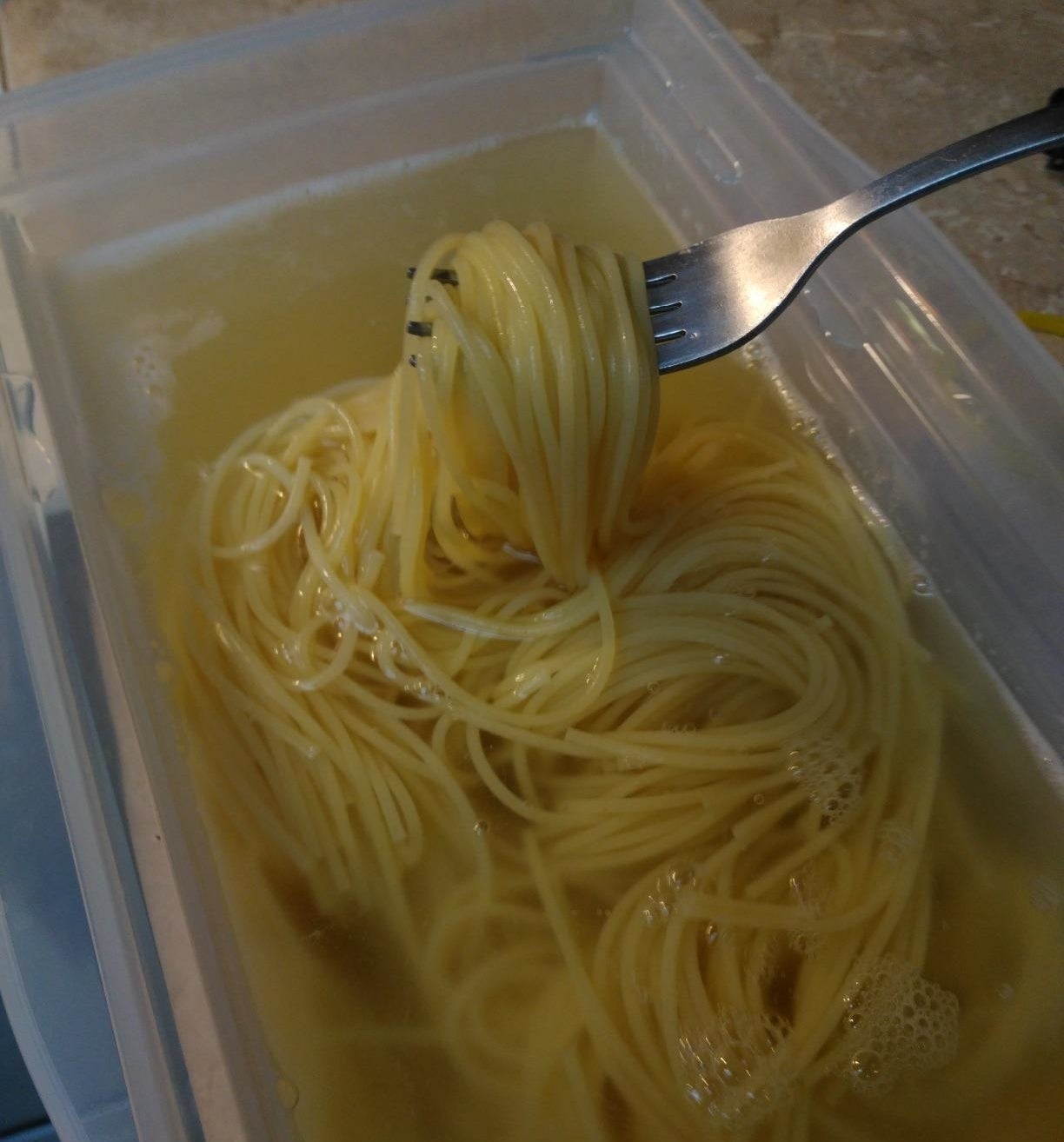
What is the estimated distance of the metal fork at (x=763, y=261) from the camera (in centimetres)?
70

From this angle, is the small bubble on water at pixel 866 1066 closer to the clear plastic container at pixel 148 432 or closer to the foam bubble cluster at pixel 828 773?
the foam bubble cluster at pixel 828 773

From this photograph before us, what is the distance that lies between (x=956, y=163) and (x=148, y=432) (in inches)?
31.6

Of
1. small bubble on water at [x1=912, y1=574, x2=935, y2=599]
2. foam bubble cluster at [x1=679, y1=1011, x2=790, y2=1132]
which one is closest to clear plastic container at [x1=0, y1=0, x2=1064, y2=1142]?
small bubble on water at [x1=912, y1=574, x2=935, y2=599]

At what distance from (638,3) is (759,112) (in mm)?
250

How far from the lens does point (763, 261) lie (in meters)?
0.75

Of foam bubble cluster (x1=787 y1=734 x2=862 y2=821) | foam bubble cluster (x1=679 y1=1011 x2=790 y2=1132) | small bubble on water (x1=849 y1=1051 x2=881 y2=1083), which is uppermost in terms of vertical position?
foam bubble cluster (x1=787 y1=734 x2=862 y2=821)

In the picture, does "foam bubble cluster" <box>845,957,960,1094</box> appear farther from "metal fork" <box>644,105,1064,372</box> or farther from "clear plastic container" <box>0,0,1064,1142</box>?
"metal fork" <box>644,105,1064,372</box>

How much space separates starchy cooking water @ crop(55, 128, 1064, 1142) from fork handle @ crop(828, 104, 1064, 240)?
1.09 ft

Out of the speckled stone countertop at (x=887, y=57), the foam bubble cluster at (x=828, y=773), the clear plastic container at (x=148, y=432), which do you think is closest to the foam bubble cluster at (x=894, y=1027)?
the foam bubble cluster at (x=828, y=773)

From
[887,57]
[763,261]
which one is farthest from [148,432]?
[887,57]

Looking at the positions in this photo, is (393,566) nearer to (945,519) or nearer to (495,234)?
(495,234)

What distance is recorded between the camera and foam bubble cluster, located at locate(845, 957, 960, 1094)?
73 centimetres

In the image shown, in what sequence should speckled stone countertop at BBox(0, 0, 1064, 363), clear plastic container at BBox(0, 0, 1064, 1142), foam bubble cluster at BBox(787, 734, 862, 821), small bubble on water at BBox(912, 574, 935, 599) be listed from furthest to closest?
speckled stone countertop at BBox(0, 0, 1064, 363)
small bubble on water at BBox(912, 574, 935, 599)
foam bubble cluster at BBox(787, 734, 862, 821)
clear plastic container at BBox(0, 0, 1064, 1142)

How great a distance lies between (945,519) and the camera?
928 millimetres
